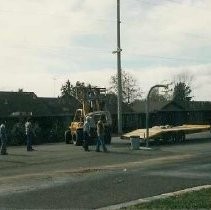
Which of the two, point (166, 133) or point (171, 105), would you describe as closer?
point (166, 133)

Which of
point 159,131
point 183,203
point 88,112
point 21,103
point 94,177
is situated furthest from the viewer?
point 21,103

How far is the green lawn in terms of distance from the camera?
12019 mm

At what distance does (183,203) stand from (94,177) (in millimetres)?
6512

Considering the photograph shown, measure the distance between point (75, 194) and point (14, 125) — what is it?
29.1 m

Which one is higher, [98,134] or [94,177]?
[98,134]

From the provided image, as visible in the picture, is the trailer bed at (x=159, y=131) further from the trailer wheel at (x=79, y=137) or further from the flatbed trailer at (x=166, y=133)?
the trailer wheel at (x=79, y=137)

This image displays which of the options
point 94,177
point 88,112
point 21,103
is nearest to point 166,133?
point 88,112

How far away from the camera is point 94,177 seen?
61.2 feet

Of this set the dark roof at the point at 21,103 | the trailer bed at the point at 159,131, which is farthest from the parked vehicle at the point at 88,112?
the dark roof at the point at 21,103

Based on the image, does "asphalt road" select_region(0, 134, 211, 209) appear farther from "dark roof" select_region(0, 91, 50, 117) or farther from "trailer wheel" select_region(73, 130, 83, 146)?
"dark roof" select_region(0, 91, 50, 117)

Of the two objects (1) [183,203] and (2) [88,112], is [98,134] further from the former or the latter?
(1) [183,203]

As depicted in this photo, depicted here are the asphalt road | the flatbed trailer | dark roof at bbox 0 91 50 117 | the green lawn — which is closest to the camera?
the green lawn

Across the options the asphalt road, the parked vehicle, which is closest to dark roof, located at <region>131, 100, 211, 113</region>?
the parked vehicle

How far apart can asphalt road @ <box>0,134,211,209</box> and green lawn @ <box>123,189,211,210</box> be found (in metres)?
1.17
